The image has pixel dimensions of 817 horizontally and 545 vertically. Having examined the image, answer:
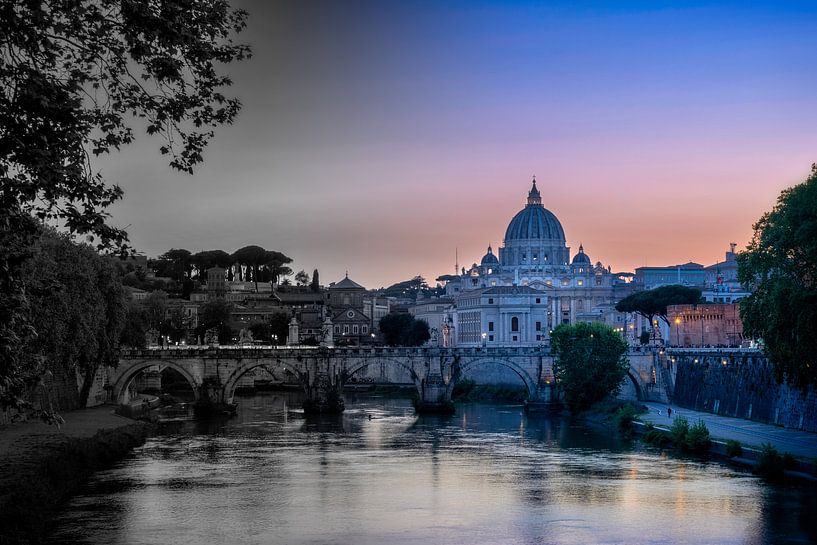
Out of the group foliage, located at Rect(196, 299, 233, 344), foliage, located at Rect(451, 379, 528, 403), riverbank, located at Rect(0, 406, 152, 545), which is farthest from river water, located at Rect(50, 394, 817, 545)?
foliage, located at Rect(196, 299, 233, 344)

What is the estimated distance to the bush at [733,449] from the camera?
49719mm

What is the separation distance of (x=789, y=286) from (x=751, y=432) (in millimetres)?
13612

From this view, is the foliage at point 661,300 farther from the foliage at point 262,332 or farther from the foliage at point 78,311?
the foliage at point 78,311

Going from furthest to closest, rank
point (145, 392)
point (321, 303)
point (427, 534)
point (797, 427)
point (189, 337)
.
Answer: point (321, 303)
point (189, 337)
point (145, 392)
point (797, 427)
point (427, 534)

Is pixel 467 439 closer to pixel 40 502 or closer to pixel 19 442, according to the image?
pixel 19 442

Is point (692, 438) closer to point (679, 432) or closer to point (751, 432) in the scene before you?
point (679, 432)

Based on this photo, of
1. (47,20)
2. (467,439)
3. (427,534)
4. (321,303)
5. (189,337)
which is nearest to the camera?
(47,20)

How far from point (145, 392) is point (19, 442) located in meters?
54.7

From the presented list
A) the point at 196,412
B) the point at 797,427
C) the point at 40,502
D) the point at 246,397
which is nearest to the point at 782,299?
the point at 797,427

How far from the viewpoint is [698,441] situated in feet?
174

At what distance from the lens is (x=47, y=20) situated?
17328 mm

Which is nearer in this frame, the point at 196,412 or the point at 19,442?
the point at 19,442

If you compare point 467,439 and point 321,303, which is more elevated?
point 321,303

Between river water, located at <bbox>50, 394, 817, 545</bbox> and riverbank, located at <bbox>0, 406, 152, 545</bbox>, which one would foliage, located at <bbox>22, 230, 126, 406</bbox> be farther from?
river water, located at <bbox>50, 394, 817, 545</bbox>
